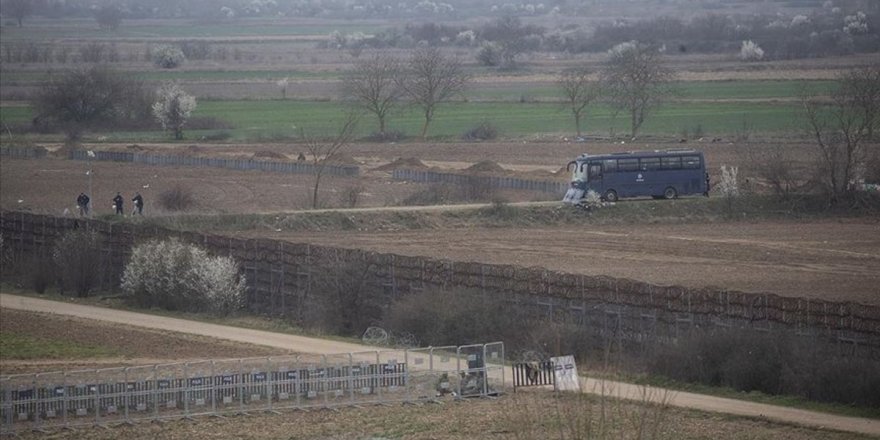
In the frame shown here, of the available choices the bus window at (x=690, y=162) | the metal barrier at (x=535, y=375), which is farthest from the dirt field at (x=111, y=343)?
the bus window at (x=690, y=162)

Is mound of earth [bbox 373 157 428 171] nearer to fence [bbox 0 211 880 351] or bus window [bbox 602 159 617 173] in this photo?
bus window [bbox 602 159 617 173]

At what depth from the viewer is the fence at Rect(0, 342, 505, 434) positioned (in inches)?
1159

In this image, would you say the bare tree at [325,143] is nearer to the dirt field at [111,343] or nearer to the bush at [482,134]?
the bush at [482,134]

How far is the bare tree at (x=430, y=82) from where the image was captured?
98.2 metres

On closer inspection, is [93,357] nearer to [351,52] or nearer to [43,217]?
[43,217]

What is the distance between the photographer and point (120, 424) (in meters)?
29.2

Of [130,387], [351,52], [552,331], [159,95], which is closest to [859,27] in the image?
[159,95]

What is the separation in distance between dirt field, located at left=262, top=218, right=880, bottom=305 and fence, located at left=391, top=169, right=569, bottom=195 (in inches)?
339

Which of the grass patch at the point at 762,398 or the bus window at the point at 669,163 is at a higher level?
the bus window at the point at 669,163

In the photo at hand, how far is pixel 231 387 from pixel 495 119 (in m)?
71.7

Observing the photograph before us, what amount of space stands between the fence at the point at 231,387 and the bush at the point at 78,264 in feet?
53.1

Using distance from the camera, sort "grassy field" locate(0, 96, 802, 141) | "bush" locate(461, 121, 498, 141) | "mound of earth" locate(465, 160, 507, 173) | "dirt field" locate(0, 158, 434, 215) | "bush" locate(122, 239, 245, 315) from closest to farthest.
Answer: "bush" locate(122, 239, 245, 315)
"dirt field" locate(0, 158, 434, 215)
"mound of earth" locate(465, 160, 507, 173)
"grassy field" locate(0, 96, 802, 141)
"bush" locate(461, 121, 498, 141)

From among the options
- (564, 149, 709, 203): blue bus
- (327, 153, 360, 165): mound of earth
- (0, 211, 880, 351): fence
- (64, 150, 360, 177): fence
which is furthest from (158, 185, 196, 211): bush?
(564, 149, 709, 203): blue bus

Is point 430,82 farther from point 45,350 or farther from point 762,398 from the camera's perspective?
point 762,398
